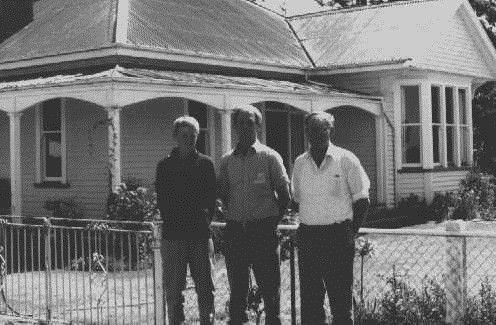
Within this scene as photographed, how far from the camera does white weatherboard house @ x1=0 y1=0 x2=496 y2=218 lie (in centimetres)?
1598

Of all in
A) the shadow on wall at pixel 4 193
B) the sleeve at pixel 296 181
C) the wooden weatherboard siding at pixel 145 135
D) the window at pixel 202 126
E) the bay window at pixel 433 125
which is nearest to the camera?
the sleeve at pixel 296 181

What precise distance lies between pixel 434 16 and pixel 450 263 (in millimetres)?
16203

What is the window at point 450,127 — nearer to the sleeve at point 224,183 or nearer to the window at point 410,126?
the window at point 410,126

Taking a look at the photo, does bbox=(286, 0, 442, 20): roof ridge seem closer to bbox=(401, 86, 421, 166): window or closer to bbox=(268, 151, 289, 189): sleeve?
bbox=(401, 86, 421, 166): window

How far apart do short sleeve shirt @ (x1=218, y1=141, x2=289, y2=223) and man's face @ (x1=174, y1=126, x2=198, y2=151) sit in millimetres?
439

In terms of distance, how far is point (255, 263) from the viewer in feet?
21.1

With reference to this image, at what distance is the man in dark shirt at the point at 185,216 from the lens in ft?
21.7

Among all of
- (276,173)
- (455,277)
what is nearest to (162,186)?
(276,173)

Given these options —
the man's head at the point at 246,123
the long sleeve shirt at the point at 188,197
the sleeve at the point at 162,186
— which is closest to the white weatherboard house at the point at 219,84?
the sleeve at the point at 162,186

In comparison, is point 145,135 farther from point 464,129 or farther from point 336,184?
point 336,184

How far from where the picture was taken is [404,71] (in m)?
20.3

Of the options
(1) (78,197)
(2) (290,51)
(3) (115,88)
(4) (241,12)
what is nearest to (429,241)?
(3) (115,88)

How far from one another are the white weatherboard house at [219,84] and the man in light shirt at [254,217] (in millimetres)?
7606

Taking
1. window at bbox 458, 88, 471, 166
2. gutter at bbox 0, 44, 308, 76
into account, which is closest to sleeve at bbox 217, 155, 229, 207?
gutter at bbox 0, 44, 308, 76
